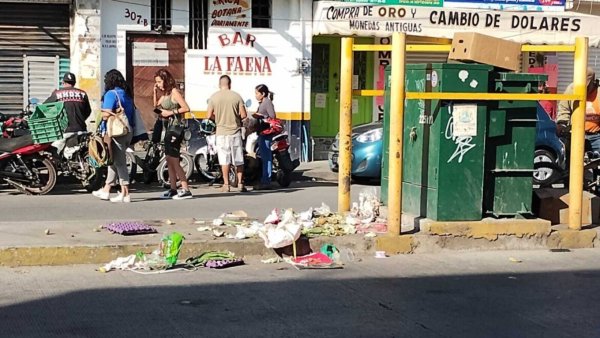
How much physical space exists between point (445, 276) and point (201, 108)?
35.4 feet

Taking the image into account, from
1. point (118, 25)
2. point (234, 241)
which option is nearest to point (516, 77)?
point (234, 241)

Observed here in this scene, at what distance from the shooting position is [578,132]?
826 cm

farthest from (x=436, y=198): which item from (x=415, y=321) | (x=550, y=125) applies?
(x=550, y=125)

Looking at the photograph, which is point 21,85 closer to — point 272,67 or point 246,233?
point 272,67

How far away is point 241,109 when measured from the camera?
12547mm

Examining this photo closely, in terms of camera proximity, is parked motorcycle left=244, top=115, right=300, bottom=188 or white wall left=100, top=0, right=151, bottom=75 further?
white wall left=100, top=0, right=151, bottom=75

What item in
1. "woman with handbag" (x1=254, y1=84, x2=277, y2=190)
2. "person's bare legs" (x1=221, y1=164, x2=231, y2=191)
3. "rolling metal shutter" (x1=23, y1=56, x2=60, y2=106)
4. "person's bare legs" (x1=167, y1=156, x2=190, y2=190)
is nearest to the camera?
"person's bare legs" (x1=167, y1=156, x2=190, y2=190)

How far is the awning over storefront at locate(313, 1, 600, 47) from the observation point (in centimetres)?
1747

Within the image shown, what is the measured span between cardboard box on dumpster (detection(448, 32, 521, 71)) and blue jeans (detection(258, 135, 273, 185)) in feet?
19.1

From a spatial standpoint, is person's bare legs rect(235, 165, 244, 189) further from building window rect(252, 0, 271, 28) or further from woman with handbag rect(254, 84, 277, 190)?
building window rect(252, 0, 271, 28)

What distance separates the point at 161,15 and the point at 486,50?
1019 centimetres

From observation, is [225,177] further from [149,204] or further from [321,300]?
[321,300]

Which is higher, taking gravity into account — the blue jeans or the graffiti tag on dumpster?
the graffiti tag on dumpster

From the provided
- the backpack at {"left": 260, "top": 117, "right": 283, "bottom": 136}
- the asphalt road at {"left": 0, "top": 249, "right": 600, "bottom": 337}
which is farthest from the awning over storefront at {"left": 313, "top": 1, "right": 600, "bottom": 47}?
the asphalt road at {"left": 0, "top": 249, "right": 600, "bottom": 337}
